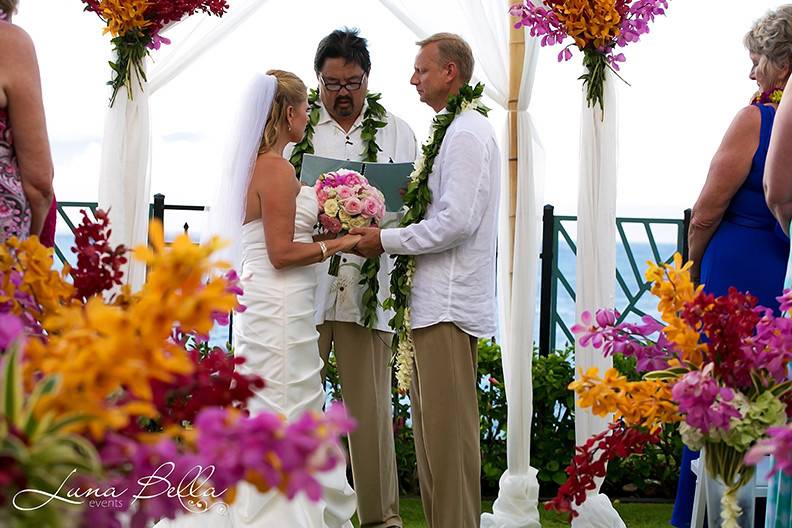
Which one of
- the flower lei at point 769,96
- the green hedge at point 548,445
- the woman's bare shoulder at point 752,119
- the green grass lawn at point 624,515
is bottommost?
the green grass lawn at point 624,515

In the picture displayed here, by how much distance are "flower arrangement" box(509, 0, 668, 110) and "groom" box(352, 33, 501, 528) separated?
1.42ft

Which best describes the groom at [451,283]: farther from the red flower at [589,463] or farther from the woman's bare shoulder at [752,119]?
the red flower at [589,463]

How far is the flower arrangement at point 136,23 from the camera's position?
13.9 ft

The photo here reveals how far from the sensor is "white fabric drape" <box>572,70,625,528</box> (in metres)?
4.34

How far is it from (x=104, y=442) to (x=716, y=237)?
9.36ft

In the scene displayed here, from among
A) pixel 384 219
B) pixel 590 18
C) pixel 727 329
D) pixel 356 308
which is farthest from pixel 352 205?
pixel 727 329

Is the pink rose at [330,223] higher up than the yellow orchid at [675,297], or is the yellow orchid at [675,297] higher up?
the pink rose at [330,223]

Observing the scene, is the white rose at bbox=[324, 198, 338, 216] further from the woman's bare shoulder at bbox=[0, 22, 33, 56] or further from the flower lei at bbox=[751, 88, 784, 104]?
the flower lei at bbox=[751, 88, 784, 104]

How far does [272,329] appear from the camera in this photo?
379cm

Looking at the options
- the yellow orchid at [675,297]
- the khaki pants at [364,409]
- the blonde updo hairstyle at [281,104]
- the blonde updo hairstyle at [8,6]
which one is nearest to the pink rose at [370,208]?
the blonde updo hairstyle at [281,104]

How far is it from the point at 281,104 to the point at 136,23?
3.04ft

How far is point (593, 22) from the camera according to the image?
13.4ft

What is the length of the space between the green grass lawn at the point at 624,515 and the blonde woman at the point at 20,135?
2.35 m

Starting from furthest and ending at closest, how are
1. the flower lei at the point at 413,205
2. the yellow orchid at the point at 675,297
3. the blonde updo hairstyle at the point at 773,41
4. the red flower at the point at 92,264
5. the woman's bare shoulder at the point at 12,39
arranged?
the flower lei at the point at 413,205 → the blonde updo hairstyle at the point at 773,41 → the woman's bare shoulder at the point at 12,39 → the yellow orchid at the point at 675,297 → the red flower at the point at 92,264
